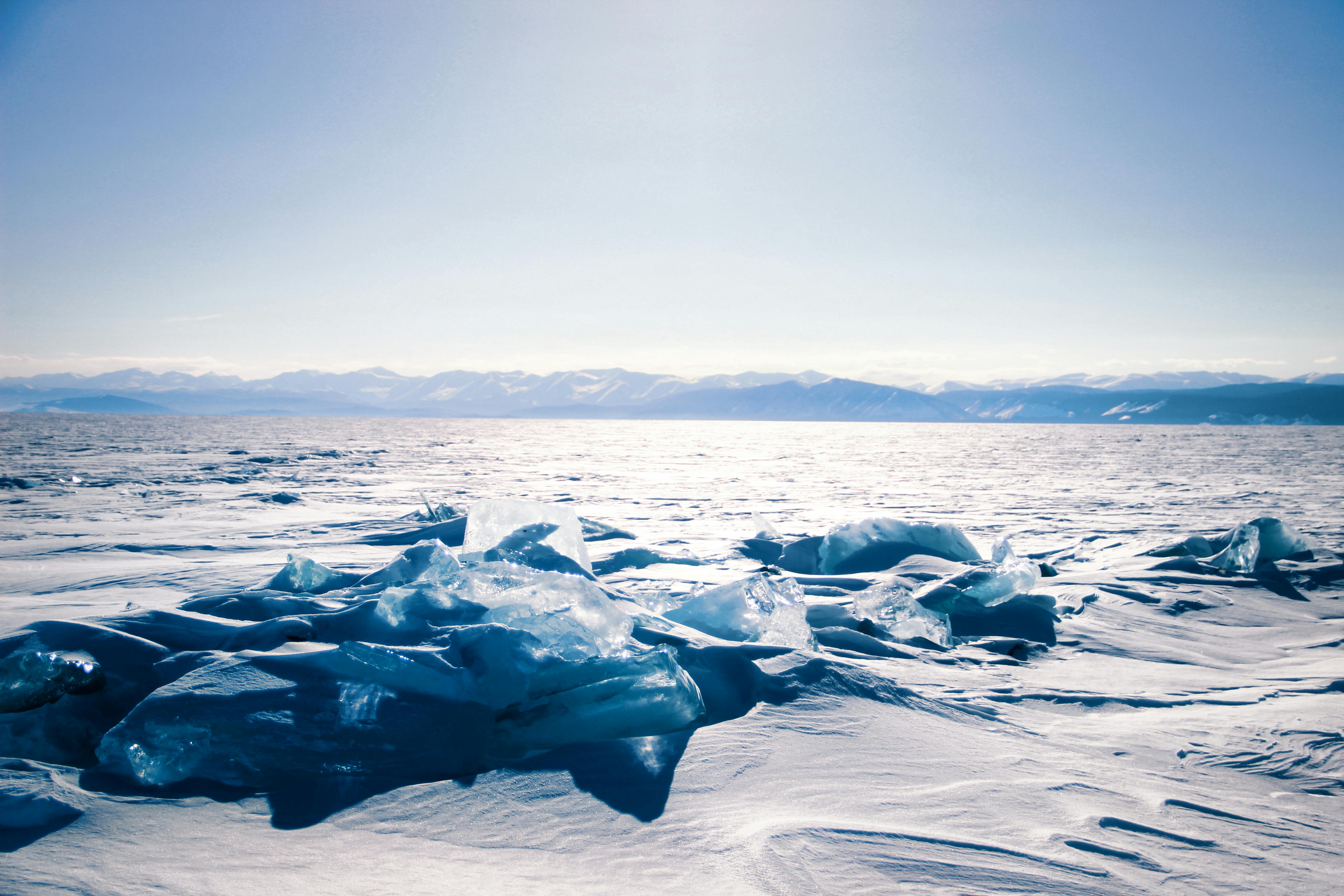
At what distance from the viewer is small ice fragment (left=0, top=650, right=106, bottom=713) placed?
6.12 feet

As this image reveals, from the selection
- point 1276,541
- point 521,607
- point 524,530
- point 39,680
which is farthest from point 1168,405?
point 39,680

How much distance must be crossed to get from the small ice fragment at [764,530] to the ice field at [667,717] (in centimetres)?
83

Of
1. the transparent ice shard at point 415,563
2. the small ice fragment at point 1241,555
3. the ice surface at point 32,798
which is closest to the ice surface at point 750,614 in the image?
the transparent ice shard at point 415,563

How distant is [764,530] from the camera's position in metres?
6.16

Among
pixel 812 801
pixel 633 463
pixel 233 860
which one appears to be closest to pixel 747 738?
pixel 812 801

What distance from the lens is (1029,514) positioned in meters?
8.00

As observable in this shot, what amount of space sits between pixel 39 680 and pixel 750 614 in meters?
2.32

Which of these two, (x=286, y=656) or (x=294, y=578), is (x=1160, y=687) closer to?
(x=286, y=656)

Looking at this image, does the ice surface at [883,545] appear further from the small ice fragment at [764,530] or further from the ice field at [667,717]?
the small ice fragment at [764,530]

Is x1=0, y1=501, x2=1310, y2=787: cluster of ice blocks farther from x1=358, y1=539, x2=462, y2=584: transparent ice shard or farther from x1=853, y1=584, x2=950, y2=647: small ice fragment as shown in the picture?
x1=358, y1=539, x2=462, y2=584: transparent ice shard

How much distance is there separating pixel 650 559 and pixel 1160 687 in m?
3.10

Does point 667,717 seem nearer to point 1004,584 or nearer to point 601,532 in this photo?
point 1004,584

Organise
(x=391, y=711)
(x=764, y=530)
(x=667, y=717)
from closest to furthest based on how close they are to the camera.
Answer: (x=391, y=711) → (x=667, y=717) → (x=764, y=530)

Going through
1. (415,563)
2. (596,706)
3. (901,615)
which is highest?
(415,563)
